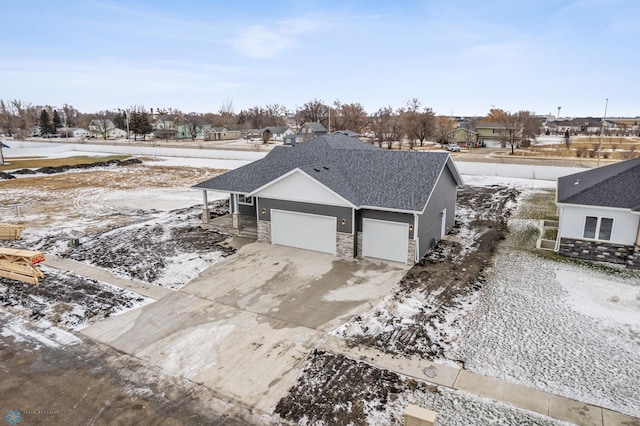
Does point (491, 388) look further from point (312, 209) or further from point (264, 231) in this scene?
point (264, 231)

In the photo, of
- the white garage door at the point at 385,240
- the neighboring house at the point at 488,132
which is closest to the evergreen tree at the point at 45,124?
the neighboring house at the point at 488,132

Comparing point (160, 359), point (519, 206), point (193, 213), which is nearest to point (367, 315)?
point (160, 359)

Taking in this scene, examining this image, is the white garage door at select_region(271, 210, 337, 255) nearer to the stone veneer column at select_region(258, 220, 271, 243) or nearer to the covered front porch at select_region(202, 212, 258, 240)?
the stone veneer column at select_region(258, 220, 271, 243)

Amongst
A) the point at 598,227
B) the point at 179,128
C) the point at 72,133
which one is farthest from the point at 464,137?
the point at 72,133

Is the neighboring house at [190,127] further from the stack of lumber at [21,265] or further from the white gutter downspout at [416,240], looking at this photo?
the white gutter downspout at [416,240]

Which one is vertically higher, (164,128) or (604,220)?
(164,128)
